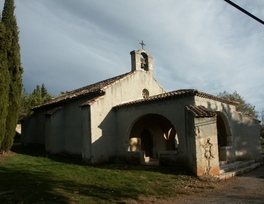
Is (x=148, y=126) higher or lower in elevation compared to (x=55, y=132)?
higher

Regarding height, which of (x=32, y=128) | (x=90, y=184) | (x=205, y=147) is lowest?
(x=90, y=184)

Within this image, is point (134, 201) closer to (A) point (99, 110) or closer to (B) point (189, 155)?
(B) point (189, 155)

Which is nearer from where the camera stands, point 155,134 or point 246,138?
point 246,138

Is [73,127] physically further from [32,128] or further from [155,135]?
[32,128]

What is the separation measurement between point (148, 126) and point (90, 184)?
8084mm

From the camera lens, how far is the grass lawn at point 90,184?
6660 mm

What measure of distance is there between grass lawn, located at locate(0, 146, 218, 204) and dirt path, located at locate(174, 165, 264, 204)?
18.1 inches

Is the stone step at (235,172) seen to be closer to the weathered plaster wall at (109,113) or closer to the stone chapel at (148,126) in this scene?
the stone chapel at (148,126)

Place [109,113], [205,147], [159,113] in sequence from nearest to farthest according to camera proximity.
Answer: [205,147]
[159,113]
[109,113]

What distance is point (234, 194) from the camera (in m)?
Answer: 7.54

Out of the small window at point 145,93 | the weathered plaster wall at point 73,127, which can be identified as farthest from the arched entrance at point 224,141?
the weathered plaster wall at point 73,127

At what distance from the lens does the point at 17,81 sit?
15578mm

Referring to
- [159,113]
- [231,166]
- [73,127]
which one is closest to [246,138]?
[231,166]

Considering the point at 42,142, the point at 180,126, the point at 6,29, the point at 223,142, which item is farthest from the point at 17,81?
the point at 223,142
